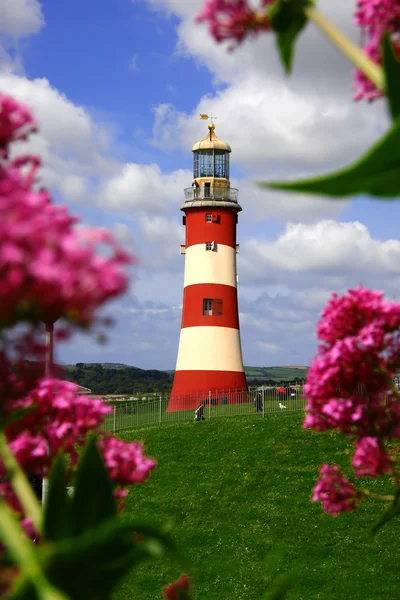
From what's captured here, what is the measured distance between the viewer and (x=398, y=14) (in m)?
1.63

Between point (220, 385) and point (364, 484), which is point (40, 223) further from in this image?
point (220, 385)

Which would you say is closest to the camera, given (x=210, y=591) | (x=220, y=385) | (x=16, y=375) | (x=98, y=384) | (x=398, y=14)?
(x=16, y=375)

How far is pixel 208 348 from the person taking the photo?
32.6 metres

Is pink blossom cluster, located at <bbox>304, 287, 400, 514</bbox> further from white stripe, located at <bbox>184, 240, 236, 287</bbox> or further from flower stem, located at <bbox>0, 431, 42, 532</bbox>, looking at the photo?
white stripe, located at <bbox>184, 240, 236, 287</bbox>

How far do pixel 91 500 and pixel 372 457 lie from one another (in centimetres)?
103

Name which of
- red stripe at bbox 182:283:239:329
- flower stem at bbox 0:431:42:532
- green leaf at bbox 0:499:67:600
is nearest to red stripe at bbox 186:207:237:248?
red stripe at bbox 182:283:239:329

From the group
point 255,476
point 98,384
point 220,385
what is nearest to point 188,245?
point 220,385

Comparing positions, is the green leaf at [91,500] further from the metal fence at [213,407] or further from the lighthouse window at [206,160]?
the lighthouse window at [206,160]

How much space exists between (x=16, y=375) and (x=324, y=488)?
3.83 feet

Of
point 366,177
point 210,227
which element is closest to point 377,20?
point 366,177

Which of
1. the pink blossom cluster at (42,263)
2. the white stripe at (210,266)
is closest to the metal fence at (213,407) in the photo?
the white stripe at (210,266)

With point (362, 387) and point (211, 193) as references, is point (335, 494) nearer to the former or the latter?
point (362, 387)

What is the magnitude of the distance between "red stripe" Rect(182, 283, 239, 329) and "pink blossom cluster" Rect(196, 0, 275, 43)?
101 feet

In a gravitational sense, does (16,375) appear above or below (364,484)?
above
